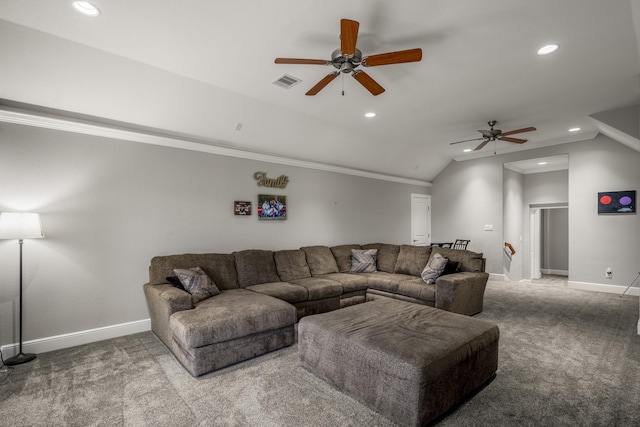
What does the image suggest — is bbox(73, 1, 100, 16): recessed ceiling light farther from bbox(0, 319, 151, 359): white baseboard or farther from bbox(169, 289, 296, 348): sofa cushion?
bbox(0, 319, 151, 359): white baseboard

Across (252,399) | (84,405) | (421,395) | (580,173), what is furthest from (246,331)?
(580,173)

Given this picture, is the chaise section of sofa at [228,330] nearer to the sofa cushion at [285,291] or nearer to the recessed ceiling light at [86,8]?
the sofa cushion at [285,291]

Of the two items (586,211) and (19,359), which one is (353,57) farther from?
(586,211)

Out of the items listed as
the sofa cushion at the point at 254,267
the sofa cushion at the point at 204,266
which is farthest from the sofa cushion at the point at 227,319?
the sofa cushion at the point at 254,267

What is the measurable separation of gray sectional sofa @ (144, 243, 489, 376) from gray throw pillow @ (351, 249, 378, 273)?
13 cm

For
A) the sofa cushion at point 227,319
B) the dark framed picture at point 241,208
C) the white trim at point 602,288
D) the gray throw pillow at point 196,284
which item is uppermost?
the dark framed picture at point 241,208

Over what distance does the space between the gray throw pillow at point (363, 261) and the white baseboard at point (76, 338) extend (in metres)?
3.42

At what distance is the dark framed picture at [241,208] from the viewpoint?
4.89m

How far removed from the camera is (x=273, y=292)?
3990mm

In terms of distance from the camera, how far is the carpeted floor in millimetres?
2160

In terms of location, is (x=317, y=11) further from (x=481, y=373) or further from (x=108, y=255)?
(x=108, y=255)

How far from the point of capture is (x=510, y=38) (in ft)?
8.98

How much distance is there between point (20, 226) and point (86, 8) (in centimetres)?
221

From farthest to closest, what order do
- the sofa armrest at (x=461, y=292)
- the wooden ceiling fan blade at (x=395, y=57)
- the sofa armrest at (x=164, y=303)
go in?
the sofa armrest at (x=461, y=292) < the sofa armrest at (x=164, y=303) < the wooden ceiling fan blade at (x=395, y=57)
